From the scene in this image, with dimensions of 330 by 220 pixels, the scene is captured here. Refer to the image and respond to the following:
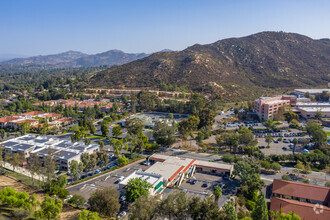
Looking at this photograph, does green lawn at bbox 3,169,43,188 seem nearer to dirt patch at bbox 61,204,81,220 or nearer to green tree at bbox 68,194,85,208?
dirt patch at bbox 61,204,81,220

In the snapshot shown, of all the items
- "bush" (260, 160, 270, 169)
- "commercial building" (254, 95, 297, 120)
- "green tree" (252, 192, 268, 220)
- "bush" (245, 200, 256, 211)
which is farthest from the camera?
"commercial building" (254, 95, 297, 120)

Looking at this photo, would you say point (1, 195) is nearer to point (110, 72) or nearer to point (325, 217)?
point (325, 217)

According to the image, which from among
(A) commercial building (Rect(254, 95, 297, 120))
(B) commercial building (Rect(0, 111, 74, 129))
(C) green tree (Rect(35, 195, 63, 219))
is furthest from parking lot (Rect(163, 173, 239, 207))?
(B) commercial building (Rect(0, 111, 74, 129))

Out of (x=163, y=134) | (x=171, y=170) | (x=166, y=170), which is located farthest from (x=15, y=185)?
(x=163, y=134)

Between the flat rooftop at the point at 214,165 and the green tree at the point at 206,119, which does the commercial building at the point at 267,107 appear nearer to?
the green tree at the point at 206,119

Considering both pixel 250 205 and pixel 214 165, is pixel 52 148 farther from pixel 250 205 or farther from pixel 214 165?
pixel 250 205
